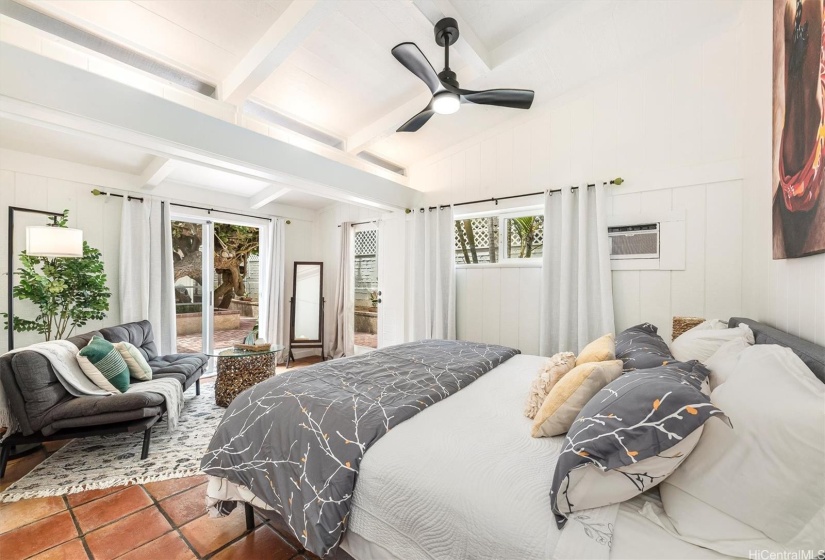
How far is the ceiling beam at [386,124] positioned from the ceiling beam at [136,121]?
2.12ft

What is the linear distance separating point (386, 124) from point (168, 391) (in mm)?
3021

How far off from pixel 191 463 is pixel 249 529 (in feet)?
2.97

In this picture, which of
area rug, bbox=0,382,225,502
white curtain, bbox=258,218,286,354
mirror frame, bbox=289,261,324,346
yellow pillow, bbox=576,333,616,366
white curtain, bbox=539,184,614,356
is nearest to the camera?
yellow pillow, bbox=576,333,616,366

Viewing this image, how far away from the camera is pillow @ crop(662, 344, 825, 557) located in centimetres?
67

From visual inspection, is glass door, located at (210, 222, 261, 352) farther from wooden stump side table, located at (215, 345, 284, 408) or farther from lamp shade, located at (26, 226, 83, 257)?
lamp shade, located at (26, 226, 83, 257)

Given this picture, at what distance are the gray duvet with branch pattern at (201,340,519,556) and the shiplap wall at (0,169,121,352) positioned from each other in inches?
115

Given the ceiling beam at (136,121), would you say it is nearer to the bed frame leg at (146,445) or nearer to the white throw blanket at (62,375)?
the white throw blanket at (62,375)

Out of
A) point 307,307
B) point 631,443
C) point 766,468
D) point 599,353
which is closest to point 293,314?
point 307,307

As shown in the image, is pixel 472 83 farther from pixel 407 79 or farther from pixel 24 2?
pixel 24 2

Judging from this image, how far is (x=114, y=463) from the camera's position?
2.21 metres

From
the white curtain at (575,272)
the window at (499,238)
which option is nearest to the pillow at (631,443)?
the white curtain at (575,272)

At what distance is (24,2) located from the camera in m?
1.80

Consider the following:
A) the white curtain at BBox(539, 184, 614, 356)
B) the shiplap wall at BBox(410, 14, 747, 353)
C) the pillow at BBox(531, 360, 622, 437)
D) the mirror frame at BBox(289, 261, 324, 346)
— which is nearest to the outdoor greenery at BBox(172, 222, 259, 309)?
the mirror frame at BBox(289, 261, 324, 346)

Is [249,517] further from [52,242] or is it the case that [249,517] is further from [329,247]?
[329,247]
